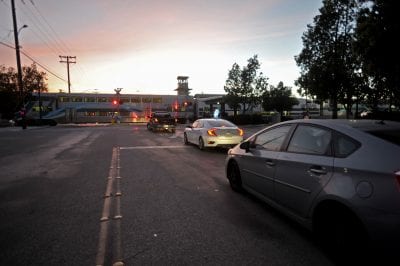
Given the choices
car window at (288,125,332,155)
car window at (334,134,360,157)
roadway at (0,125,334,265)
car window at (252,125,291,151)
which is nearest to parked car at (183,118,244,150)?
roadway at (0,125,334,265)

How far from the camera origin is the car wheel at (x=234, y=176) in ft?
22.7

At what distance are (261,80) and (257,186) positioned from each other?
37.4 meters

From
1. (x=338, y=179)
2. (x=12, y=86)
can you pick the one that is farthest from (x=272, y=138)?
(x=12, y=86)

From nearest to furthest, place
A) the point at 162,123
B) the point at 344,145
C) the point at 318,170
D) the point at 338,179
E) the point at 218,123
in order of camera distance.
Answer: the point at 338,179 < the point at 344,145 < the point at 318,170 < the point at 218,123 < the point at 162,123

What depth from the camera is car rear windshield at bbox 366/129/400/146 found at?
11.9 ft

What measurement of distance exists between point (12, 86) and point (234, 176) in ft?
237

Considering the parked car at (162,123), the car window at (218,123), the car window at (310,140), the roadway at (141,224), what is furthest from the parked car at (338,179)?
the parked car at (162,123)

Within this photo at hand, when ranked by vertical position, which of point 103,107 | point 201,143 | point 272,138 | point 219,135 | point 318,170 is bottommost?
point 201,143

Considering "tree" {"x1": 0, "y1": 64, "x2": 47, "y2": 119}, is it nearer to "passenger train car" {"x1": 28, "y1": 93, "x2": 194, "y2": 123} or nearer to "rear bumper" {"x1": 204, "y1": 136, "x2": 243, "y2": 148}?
"passenger train car" {"x1": 28, "y1": 93, "x2": 194, "y2": 123}

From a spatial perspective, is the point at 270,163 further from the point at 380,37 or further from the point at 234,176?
the point at 380,37

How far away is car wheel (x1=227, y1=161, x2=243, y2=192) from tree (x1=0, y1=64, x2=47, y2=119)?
62.1 meters

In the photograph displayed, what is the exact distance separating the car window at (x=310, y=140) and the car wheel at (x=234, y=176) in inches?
81.9

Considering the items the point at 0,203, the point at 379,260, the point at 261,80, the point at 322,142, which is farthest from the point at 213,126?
the point at 261,80

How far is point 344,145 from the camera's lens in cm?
398
